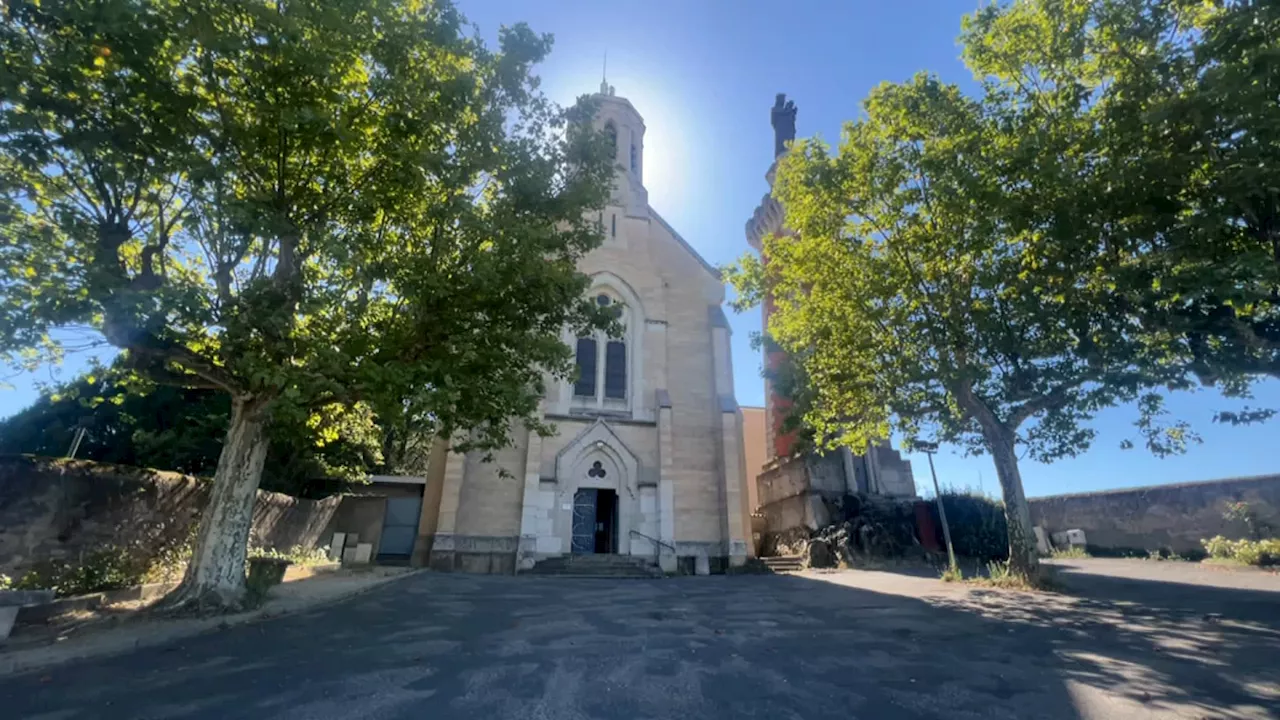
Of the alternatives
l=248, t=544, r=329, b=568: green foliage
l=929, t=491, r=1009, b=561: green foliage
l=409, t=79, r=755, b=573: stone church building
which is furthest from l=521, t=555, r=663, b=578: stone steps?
l=929, t=491, r=1009, b=561: green foliage

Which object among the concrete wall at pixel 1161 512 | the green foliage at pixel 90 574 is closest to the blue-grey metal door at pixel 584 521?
the green foliage at pixel 90 574

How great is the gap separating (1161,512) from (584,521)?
19.0 m

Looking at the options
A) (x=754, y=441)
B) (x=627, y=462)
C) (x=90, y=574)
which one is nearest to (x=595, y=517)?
(x=627, y=462)

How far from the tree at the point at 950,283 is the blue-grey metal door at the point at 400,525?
14.9m

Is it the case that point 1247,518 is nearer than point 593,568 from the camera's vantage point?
Yes

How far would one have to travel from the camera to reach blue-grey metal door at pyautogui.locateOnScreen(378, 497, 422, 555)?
20.3 meters

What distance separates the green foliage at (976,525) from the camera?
21.2 m

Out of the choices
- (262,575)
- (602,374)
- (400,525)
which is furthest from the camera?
(602,374)

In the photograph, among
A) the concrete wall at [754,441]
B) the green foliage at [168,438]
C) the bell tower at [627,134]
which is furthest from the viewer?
the concrete wall at [754,441]

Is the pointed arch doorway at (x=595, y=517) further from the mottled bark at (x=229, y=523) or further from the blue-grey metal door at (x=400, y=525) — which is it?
the mottled bark at (x=229, y=523)

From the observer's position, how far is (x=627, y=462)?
2056 centimetres

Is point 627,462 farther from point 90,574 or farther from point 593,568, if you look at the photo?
point 90,574

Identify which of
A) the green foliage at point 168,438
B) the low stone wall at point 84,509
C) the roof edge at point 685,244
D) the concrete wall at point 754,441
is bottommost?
the low stone wall at point 84,509

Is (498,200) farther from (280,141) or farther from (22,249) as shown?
(22,249)
